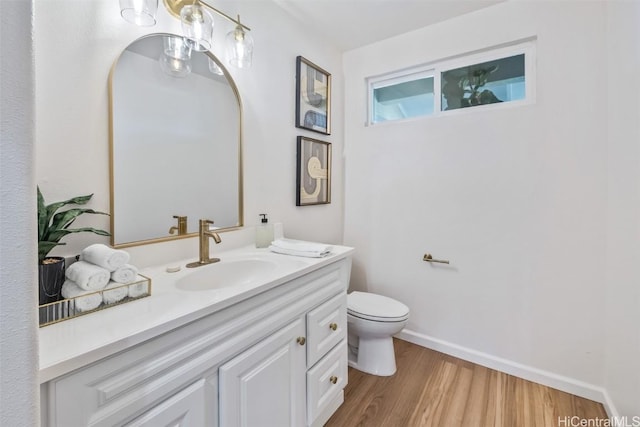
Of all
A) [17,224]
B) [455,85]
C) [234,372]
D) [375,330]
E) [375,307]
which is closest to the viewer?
[17,224]

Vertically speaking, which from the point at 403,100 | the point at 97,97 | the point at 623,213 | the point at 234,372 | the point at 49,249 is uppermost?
the point at 403,100

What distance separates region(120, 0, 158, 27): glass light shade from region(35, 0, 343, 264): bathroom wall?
0.08m

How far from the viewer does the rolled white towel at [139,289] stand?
83cm

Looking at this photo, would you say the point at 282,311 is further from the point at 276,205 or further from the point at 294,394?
the point at 276,205

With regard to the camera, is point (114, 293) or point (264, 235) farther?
point (264, 235)

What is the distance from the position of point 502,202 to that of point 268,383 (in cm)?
173

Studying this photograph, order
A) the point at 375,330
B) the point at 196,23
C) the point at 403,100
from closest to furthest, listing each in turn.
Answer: the point at 196,23 < the point at 375,330 < the point at 403,100

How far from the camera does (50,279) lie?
77 centimetres

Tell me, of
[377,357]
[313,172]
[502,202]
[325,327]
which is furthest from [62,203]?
[502,202]

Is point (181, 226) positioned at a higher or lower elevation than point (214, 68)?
lower

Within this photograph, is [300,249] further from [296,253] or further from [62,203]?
[62,203]

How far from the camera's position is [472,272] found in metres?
1.96

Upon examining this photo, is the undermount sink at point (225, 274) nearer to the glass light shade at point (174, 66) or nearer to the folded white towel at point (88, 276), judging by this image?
the folded white towel at point (88, 276)

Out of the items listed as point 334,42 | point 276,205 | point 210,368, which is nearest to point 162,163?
point 276,205
